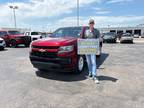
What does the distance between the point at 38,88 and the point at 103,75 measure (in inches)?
105

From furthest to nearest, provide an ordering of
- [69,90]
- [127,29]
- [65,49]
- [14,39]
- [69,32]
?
[127,29], [14,39], [69,32], [65,49], [69,90]

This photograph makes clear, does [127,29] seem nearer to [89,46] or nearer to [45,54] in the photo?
[89,46]

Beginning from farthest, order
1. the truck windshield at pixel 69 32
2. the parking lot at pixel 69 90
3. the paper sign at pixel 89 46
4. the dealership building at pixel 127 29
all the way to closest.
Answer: the dealership building at pixel 127 29
the truck windshield at pixel 69 32
the paper sign at pixel 89 46
the parking lot at pixel 69 90

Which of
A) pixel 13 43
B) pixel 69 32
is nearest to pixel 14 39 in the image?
pixel 13 43

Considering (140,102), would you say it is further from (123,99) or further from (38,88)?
(38,88)

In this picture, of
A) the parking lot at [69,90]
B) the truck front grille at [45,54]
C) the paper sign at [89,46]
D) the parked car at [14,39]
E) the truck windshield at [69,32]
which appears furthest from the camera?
the parked car at [14,39]

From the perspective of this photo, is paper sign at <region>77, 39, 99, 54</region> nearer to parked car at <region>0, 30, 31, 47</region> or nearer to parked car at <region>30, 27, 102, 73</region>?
parked car at <region>30, 27, 102, 73</region>

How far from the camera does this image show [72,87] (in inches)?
228

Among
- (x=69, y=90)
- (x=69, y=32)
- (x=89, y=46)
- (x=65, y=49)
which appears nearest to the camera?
(x=69, y=90)

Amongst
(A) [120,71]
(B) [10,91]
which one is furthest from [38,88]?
(A) [120,71]

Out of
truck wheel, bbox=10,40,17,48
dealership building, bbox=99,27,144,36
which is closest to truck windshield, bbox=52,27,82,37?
truck wheel, bbox=10,40,17,48

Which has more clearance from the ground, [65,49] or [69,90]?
[65,49]

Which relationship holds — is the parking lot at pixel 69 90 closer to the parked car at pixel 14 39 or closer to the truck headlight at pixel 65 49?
the truck headlight at pixel 65 49

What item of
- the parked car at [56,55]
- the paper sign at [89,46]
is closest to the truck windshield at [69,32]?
the parked car at [56,55]
